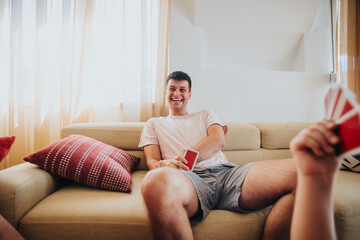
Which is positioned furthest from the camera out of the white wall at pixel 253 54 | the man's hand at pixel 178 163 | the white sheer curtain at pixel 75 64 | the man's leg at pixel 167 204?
the white wall at pixel 253 54

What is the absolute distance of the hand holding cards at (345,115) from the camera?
43 cm

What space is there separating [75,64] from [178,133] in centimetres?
124

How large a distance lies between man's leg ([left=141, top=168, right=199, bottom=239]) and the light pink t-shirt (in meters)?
0.42

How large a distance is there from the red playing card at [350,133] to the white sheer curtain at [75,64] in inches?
61.2

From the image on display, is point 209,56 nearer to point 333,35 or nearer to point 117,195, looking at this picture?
point 333,35

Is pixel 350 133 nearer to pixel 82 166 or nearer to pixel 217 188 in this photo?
pixel 217 188

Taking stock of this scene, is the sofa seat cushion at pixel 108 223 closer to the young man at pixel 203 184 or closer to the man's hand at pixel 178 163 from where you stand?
the young man at pixel 203 184

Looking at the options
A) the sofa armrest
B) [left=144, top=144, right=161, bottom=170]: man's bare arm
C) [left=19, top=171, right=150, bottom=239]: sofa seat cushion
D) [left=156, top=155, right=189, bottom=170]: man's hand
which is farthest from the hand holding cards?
the sofa armrest

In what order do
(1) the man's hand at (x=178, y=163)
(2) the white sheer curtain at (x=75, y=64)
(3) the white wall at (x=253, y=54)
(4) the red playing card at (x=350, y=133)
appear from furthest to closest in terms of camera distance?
(3) the white wall at (x=253, y=54) → (2) the white sheer curtain at (x=75, y=64) → (1) the man's hand at (x=178, y=163) → (4) the red playing card at (x=350, y=133)

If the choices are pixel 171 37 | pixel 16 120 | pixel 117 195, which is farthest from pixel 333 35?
pixel 16 120

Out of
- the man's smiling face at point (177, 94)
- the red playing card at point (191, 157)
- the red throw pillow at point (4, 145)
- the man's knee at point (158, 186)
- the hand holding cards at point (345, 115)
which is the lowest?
the man's knee at point (158, 186)

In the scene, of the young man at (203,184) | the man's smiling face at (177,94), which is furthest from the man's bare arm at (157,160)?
the man's smiling face at (177,94)

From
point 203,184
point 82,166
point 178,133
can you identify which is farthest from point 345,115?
point 82,166

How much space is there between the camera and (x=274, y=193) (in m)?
0.87
